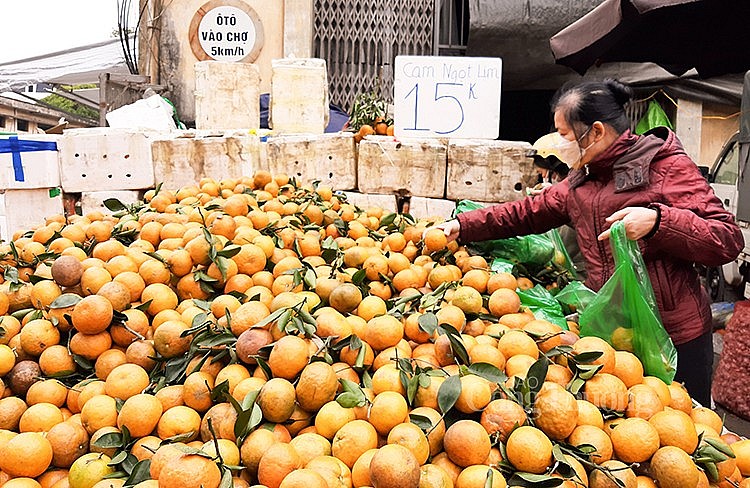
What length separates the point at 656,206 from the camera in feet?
6.44

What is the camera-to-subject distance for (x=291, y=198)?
297 cm

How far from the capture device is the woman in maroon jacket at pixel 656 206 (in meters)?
1.98

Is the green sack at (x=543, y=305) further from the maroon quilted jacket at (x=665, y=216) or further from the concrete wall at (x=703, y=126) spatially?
the concrete wall at (x=703, y=126)

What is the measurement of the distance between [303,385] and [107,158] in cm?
374

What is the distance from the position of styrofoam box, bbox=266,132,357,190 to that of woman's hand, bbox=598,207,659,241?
270 cm

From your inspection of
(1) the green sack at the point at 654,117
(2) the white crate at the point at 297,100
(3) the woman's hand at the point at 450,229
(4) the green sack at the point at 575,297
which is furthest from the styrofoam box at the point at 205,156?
(1) the green sack at the point at 654,117

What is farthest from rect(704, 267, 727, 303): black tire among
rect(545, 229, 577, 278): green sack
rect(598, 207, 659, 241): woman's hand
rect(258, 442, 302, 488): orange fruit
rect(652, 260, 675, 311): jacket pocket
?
rect(258, 442, 302, 488): orange fruit

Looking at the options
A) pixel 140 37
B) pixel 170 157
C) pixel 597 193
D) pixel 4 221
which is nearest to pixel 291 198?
pixel 597 193

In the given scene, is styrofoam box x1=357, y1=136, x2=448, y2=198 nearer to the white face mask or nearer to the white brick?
the white brick

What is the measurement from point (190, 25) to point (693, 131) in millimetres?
6276

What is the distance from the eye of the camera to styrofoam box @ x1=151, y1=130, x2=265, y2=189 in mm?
4383

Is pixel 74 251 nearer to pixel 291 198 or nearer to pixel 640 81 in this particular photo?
pixel 291 198

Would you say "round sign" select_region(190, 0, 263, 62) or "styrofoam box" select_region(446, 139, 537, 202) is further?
"round sign" select_region(190, 0, 263, 62)

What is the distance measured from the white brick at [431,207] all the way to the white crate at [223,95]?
187 centimetres
